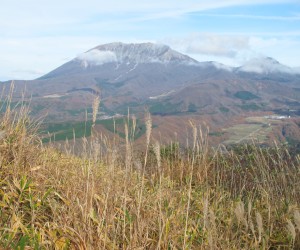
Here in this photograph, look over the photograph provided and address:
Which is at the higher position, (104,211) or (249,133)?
(104,211)

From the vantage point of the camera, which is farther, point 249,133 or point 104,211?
point 249,133

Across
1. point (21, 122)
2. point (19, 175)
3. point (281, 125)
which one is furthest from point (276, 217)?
point (281, 125)

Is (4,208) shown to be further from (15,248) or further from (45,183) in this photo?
(15,248)

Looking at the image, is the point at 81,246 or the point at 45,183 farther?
the point at 45,183

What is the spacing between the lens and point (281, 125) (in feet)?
541

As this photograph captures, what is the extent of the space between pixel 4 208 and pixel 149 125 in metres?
2.01

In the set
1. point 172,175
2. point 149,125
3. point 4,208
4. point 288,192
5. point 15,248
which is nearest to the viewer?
point 15,248

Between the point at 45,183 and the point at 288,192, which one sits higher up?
the point at 45,183

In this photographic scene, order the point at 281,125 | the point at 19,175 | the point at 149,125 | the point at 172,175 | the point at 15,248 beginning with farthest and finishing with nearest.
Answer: the point at 281,125
the point at 172,175
the point at 19,175
the point at 149,125
the point at 15,248

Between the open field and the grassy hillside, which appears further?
the open field

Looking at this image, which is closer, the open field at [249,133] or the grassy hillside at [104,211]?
the grassy hillside at [104,211]

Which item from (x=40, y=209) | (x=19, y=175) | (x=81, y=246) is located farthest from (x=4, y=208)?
(x=81, y=246)

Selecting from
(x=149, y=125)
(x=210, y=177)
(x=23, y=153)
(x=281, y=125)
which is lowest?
(x=281, y=125)

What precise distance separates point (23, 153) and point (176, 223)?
7.44 feet
